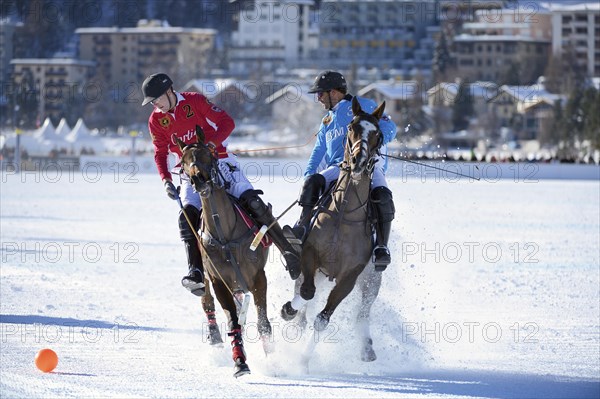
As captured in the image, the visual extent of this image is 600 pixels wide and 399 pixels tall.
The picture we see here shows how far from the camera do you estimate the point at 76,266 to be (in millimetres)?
16484

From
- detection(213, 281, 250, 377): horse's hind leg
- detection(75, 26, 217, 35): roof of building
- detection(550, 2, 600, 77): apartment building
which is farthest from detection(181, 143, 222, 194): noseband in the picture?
detection(75, 26, 217, 35): roof of building

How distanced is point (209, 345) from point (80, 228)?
1209 centimetres

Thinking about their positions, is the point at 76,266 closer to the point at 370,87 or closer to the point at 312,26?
the point at 370,87

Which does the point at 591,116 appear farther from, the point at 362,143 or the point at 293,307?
the point at 362,143

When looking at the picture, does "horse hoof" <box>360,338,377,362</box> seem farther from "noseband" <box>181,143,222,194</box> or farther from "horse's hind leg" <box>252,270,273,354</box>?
"noseband" <box>181,143,222,194</box>

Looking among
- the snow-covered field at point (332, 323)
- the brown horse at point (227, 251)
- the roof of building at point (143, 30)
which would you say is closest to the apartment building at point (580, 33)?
the roof of building at point (143, 30)

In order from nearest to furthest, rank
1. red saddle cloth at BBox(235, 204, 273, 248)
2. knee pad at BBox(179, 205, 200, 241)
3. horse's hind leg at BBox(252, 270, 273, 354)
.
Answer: red saddle cloth at BBox(235, 204, 273, 248) → horse's hind leg at BBox(252, 270, 273, 354) → knee pad at BBox(179, 205, 200, 241)

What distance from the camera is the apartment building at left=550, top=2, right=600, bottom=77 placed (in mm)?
124875

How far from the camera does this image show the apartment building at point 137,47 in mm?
131625

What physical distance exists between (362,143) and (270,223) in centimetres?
102

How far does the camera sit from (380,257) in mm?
9641

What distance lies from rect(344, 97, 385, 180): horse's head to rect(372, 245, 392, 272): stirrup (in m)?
0.67

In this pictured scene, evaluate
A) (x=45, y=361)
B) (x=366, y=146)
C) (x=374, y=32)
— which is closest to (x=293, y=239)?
(x=366, y=146)

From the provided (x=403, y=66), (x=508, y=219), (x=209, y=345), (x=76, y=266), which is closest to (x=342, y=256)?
(x=209, y=345)
